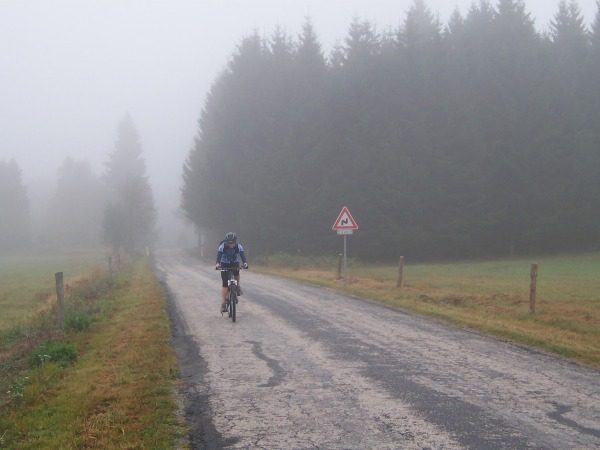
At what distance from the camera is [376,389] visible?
645 centimetres

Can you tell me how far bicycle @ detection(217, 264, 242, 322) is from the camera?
39.8 feet

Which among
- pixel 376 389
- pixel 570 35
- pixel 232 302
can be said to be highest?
pixel 570 35

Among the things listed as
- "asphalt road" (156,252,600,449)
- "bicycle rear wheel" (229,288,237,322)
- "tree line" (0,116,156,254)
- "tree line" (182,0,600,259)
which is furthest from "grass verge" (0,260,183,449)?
"tree line" (0,116,156,254)

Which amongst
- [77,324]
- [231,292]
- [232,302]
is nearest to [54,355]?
[77,324]

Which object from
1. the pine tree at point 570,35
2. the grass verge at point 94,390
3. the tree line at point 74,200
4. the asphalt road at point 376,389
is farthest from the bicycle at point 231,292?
the tree line at point 74,200

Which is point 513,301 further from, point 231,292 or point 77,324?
point 77,324

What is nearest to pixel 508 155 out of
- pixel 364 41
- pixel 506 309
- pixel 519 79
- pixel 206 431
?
pixel 519 79

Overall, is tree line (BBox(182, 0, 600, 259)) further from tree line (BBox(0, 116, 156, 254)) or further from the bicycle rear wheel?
tree line (BBox(0, 116, 156, 254))

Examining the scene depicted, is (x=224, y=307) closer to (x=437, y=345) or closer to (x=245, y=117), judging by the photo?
(x=437, y=345)

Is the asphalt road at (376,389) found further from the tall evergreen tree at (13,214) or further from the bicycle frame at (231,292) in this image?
the tall evergreen tree at (13,214)

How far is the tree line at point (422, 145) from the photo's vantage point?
3972cm

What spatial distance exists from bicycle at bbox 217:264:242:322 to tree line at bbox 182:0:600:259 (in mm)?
26484

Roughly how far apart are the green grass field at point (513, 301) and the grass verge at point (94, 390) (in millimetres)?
6228

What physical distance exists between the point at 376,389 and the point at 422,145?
117 ft
